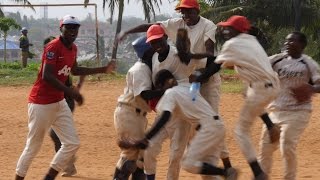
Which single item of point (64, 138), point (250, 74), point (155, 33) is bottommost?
point (64, 138)

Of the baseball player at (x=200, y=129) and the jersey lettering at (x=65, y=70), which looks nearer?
the baseball player at (x=200, y=129)

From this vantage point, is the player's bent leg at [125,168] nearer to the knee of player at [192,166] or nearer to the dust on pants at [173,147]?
the dust on pants at [173,147]

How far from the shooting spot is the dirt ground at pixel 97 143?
1040 cm

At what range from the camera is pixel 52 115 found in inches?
341

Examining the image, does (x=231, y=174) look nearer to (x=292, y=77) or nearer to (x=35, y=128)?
(x=292, y=77)

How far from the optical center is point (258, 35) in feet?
29.6

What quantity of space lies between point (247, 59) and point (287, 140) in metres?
1.28

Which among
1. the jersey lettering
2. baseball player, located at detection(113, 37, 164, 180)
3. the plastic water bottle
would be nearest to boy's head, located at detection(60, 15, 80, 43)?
the jersey lettering

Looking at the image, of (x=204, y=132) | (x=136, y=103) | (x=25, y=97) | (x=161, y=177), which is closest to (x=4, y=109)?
(x=25, y=97)

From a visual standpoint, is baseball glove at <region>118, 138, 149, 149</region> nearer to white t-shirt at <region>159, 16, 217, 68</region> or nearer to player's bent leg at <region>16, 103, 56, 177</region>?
player's bent leg at <region>16, 103, 56, 177</region>

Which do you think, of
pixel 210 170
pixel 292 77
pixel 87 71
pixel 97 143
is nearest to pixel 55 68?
pixel 87 71

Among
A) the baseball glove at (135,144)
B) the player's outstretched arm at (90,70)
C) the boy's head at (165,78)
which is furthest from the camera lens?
the player's outstretched arm at (90,70)

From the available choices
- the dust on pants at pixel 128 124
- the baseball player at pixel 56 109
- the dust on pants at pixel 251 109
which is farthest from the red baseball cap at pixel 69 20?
the dust on pants at pixel 251 109

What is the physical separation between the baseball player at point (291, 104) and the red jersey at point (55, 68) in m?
2.25
